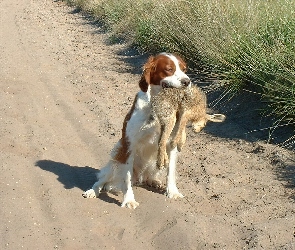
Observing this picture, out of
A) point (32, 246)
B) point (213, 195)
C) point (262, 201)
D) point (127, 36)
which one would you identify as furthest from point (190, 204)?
point (127, 36)

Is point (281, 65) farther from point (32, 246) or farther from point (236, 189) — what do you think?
point (32, 246)

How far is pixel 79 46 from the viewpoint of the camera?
15.0 meters

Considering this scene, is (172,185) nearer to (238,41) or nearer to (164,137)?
(164,137)

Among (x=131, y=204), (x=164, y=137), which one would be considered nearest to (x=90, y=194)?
(x=131, y=204)

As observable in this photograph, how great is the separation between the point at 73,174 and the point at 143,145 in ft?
4.47

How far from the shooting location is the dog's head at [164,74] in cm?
560

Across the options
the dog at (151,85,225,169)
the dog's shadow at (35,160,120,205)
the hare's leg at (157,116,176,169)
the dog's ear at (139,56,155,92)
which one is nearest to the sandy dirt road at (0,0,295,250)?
the dog's shadow at (35,160,120,205)

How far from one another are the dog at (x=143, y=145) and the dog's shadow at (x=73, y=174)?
28 centimetres

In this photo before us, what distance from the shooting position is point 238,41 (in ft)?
29.4

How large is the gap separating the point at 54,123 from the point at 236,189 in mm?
3501

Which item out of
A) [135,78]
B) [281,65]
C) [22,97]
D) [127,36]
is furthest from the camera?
[127,36]

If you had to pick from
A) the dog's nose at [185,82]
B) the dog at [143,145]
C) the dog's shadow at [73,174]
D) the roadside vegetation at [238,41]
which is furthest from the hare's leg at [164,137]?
the roadside vegetation at [238,41]

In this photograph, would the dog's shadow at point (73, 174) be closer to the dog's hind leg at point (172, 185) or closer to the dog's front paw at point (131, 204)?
the dog's front paw at point (131, 204)

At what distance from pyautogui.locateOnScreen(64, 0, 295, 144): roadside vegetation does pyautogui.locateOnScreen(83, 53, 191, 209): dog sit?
75.3 inches
